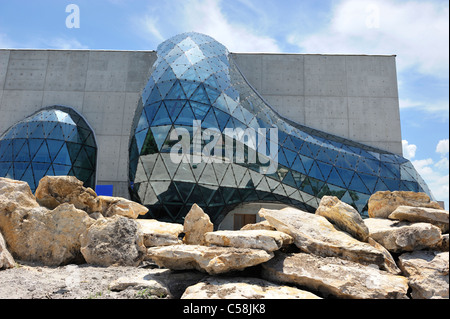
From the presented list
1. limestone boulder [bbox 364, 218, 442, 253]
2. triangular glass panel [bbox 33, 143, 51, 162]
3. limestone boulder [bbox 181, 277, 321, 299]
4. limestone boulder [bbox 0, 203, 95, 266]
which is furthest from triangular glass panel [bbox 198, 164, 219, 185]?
triangular glass panel [bbox 33, 143, 51, 162]

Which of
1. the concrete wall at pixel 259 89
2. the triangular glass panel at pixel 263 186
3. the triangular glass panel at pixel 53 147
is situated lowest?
the triangular glass panel at pixel 263 186

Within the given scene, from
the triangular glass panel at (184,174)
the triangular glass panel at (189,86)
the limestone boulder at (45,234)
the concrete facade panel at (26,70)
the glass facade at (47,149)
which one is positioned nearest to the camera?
the limestone boulder at (45,234)

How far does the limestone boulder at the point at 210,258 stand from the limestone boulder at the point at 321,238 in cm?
101

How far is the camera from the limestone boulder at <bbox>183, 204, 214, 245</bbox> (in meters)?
9.39

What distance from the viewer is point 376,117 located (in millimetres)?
24391

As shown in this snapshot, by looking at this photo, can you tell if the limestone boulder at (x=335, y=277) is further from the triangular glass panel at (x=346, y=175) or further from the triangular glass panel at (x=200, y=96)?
the triangular glass panel at (x=346, y=175)

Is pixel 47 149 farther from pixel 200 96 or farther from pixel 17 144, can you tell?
pixel 200 96

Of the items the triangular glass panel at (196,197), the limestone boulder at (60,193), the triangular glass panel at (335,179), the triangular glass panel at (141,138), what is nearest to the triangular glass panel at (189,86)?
the triangular glass panel at (141,138)

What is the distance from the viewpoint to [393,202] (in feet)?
27.4

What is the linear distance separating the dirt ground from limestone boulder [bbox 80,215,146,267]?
0.31 meters

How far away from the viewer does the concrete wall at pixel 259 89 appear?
79.5 ft

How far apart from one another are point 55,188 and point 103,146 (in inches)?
601

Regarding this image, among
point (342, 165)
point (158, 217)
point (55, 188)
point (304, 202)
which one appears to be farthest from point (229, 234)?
point (342, 165)

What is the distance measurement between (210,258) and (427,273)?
368 centimetres
